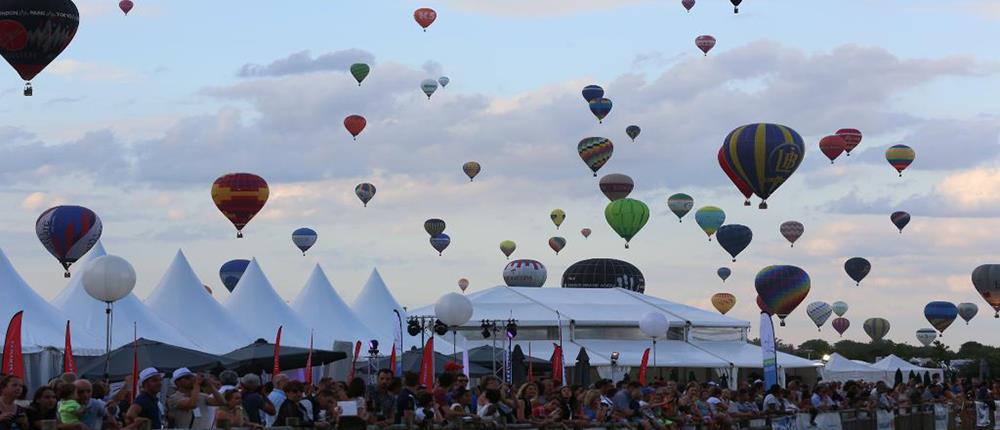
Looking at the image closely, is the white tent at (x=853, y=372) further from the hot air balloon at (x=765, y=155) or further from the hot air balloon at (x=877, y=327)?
the hot air balloon at (x=877, y=327)

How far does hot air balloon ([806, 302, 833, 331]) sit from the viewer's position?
359 feet

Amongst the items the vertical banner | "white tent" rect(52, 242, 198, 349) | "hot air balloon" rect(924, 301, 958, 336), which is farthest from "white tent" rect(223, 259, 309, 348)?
"hot air balloon" rect(924, 301, 958, 336)

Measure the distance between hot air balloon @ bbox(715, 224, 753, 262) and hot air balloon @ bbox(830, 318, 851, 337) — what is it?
41.0m

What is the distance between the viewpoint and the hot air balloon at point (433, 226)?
97812 millimetres

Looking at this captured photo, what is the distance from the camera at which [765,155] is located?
58.0 meters

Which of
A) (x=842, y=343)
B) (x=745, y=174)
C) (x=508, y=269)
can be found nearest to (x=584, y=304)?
(x=745, y=174)

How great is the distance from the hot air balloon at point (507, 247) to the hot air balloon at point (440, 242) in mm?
13180

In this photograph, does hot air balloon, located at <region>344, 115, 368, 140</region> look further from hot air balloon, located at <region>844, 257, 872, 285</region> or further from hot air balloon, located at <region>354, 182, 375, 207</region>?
hot air balloon, located at <region>844, 257, 872, 285</region>

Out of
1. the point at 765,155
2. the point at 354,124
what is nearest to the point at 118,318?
the point at 765,155

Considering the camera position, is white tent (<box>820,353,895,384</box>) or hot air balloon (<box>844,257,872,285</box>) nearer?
white tent (<box>820,353,895,384</box>)

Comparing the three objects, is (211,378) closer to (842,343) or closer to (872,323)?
(872,323)

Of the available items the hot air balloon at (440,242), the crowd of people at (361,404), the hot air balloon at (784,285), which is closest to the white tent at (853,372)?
the hot air balloon at (784,285)

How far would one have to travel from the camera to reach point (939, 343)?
374 feet

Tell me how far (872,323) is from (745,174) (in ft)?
197
